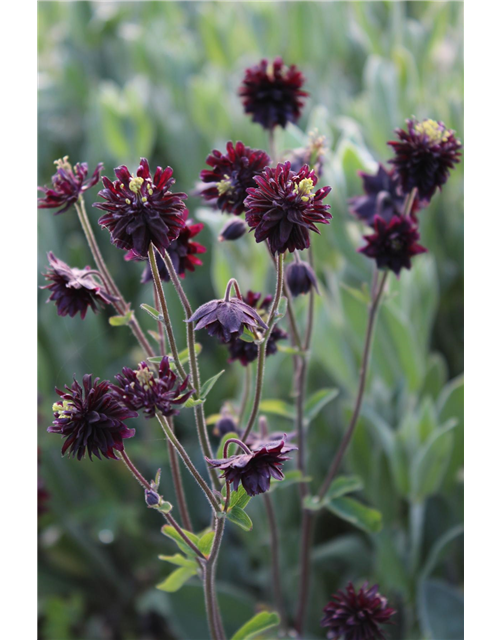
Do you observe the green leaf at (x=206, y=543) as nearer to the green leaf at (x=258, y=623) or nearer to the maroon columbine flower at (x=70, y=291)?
the green leaf at (x=258, y=623)

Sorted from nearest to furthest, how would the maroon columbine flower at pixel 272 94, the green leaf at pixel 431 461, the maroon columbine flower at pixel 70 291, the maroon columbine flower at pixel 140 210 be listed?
the maroon columbine flower at pixel 140 210, the maroon columbine flower at pixel 70 291, the maroon columbine flower at pixel 272 94, the green leaf at pixel 431 461

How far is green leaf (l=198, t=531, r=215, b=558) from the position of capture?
600 mm

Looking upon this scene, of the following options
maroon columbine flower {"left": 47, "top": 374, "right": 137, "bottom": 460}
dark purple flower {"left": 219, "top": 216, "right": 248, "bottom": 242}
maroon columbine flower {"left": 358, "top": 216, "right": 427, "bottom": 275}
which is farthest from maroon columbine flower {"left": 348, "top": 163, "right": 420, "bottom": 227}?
maroon columbine flower {"left": 47, "top": 374, "right": 137, "bottom": 460}

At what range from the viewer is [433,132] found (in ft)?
2.14

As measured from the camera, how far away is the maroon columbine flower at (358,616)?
2.07ft

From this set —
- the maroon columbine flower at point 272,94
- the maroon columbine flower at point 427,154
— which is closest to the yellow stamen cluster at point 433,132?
the maroon columbine flower at point 427,154

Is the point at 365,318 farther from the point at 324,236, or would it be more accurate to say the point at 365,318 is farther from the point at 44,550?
the point at 44,550

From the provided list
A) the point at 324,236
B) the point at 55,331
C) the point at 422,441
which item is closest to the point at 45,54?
the point at 55,331

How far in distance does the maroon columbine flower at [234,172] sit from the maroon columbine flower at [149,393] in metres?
0.16

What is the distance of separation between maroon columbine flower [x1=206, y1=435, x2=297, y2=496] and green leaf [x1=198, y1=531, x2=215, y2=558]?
12cm

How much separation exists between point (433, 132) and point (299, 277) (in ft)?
0.64

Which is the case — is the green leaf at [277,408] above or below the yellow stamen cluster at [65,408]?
above

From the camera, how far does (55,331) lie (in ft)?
4.40

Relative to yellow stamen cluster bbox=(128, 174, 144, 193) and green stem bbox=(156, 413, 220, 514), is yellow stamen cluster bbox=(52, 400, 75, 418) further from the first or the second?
yellow stamen cluster bbox=(128, 174, 144, 193)
